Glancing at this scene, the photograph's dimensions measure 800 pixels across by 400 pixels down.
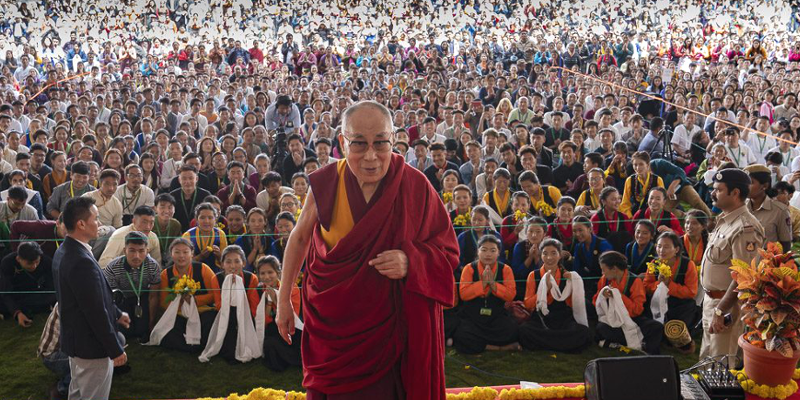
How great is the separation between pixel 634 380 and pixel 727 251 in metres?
1.08

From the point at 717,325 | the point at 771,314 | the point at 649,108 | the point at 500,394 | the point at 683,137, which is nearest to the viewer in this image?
the point at 771,314

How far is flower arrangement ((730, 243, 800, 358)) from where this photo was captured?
8.72ft

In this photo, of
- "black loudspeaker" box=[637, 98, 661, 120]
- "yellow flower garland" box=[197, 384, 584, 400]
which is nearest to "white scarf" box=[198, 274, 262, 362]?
"yellow flower garland" box=[197, 384, 584, 400]

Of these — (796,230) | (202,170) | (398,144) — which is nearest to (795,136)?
(796,230)

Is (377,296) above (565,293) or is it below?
above

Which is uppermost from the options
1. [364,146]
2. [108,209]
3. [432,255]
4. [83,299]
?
[364,146]

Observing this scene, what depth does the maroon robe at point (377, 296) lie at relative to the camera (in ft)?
6.74

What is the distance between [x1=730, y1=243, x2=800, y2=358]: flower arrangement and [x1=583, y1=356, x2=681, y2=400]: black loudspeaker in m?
0.51

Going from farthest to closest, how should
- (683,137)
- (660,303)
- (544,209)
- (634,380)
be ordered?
(683,137), (544,209), (660,303), (634,380)

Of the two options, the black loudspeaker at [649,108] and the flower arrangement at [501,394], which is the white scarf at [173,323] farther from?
the black loudspeaker at [649,108]

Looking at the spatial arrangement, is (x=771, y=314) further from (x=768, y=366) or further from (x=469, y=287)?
(x=469, y=287)

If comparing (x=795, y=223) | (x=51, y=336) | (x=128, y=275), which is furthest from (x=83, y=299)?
(x=795, y=223)

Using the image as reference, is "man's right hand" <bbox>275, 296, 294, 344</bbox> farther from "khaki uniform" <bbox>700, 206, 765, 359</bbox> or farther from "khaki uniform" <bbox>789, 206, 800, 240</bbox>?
"khaki uniform" <bbox>789, 206, 800, 240</bbox>

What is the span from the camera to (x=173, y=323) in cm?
441
